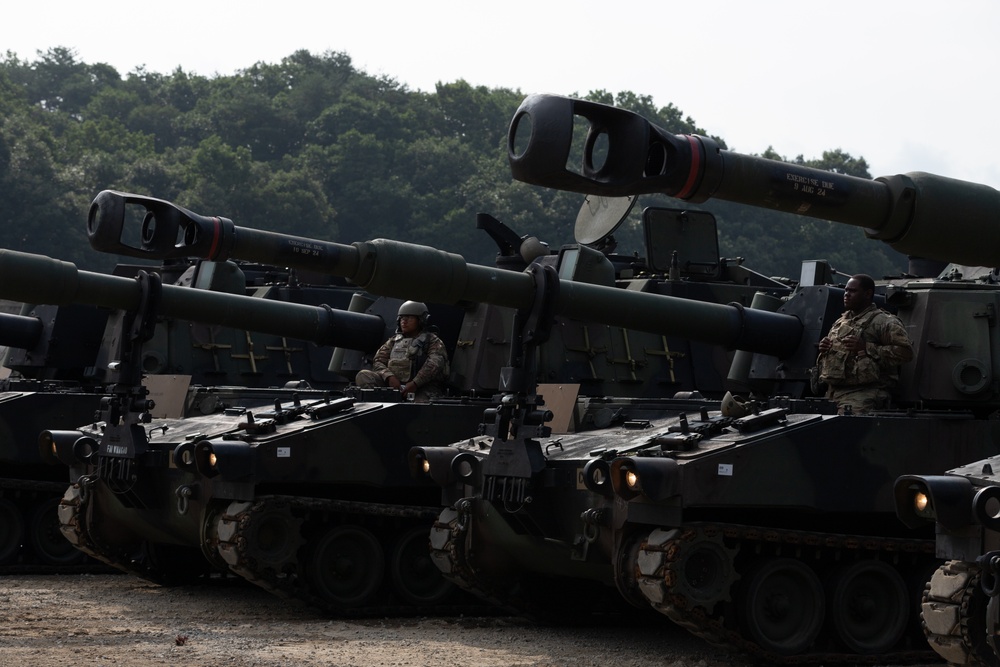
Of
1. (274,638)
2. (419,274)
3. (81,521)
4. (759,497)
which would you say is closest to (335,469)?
(274,638)

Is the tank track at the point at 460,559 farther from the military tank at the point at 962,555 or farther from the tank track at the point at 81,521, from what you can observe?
the military tank at the point at 962,555

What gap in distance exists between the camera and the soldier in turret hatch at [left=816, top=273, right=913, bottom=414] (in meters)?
11.9

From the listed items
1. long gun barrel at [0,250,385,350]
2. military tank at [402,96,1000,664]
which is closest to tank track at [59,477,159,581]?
long gun barrel at [0,250,385,350]

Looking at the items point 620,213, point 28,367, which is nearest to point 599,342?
point 620,213

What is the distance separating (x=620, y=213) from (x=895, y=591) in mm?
5686

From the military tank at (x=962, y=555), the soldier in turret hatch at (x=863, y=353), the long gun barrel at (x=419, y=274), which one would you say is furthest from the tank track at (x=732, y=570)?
the military tank at (x=962, y=555)

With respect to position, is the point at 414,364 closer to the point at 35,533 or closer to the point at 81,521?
the point at 81,521

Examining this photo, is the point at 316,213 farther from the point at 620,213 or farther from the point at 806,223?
the point at 620,213

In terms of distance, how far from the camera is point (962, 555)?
345 inches

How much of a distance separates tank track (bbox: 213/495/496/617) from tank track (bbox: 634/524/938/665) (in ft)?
11.9

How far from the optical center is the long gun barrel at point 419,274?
10.8 meters

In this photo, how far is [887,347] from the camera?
1192cm

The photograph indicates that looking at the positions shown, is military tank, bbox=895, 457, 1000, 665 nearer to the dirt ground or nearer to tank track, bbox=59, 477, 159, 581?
the dirt ground

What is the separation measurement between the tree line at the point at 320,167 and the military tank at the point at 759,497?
41717 millimetres
